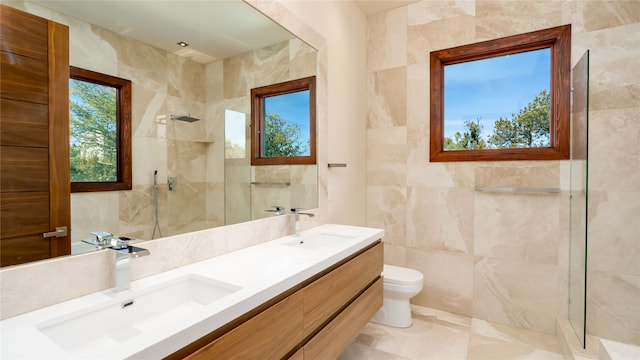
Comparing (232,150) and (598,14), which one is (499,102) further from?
(232,150)

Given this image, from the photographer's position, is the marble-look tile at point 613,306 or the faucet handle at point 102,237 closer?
the faucet handle at point 102,237

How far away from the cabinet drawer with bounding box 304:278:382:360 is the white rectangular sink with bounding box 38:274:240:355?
19.3 inches

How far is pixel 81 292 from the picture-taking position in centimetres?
98

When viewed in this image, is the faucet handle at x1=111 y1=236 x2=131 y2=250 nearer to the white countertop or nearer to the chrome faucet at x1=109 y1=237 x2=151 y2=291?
the chrome faucet at x1=109 y1=237 x2=151 y2=291

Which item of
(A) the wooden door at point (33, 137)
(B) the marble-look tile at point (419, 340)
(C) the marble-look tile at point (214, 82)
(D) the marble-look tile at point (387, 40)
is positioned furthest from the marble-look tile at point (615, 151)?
(A) the wooden door at point (33, 137)

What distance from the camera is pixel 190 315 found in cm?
83

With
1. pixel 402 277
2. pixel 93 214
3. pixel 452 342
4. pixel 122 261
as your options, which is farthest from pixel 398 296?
pixel 93 214

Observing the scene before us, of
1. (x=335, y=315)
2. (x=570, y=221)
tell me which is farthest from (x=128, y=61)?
(x=570, y=221)

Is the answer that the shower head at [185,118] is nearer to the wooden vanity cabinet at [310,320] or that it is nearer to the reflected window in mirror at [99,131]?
the reflected window in mirror at [99,131]

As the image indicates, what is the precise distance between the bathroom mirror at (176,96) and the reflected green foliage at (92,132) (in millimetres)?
68

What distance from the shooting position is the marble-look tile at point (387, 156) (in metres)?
2.86

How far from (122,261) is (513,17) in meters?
2.99

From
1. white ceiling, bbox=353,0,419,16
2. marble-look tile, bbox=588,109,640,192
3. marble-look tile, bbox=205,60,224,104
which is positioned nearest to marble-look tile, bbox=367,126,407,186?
white ceiling, bbox=353,0,419,16

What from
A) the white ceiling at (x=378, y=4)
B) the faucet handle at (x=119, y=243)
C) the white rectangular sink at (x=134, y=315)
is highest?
the white ceiling at (x=378, y=4)
